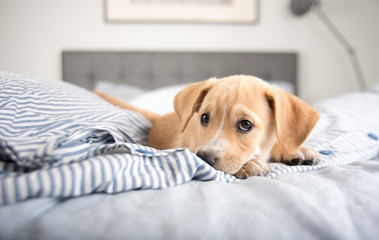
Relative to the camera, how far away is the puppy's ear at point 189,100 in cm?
114

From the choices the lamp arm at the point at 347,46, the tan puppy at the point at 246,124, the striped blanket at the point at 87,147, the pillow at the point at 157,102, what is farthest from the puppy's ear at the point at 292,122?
the lamp arm at the point at 347,46

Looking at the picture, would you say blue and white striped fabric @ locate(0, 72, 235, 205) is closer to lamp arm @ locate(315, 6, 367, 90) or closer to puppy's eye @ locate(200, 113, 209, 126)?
puppy's eye @ locate(200, 113, 209, 126)

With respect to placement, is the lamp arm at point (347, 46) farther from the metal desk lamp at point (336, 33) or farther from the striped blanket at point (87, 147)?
the striped blanket at point (87, 147)

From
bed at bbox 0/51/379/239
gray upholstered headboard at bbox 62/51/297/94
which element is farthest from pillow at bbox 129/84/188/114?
bed at bbox 0/51/379/239

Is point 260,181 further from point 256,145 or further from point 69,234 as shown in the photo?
point 69,234

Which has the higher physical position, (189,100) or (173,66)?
(173,66)

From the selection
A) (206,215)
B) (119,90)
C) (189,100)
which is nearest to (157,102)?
(119,90)

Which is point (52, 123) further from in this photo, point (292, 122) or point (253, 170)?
point (292, 122)

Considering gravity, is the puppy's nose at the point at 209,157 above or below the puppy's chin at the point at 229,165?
above

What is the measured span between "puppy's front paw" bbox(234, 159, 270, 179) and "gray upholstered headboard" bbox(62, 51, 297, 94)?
2.10m

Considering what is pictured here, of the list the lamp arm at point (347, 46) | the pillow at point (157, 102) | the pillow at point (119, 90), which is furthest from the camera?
the lamp arm at point (347, 46)

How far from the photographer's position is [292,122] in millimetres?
1017

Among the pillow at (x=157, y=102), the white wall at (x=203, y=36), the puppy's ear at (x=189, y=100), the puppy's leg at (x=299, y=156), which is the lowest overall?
the puppy's leg at (x=299, y=156)

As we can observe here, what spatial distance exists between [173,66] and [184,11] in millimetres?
705
